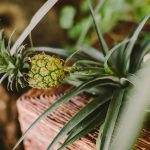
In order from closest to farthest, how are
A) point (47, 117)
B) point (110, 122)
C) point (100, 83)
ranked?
point (110, 122) → point (100, 83) → point (47, 117)

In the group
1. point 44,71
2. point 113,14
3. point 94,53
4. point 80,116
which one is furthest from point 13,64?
point 113,14

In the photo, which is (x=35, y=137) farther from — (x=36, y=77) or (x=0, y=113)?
(x=0, y=113)

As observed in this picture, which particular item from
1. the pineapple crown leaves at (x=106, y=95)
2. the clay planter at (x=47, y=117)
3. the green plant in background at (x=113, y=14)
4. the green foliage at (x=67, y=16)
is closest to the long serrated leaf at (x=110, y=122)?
the pineapple crown leaves at (x=106, y=95)

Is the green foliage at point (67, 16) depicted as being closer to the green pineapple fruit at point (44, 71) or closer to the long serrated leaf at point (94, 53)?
the long serrated leaf at point (94, 53)

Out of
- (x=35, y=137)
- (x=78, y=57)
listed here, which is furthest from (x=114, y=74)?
(x=35, y=137)

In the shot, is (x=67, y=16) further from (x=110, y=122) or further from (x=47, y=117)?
(x=110, y=122)

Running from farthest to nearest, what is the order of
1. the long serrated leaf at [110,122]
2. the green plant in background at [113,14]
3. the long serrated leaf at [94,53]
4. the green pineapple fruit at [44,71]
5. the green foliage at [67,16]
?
1. the green foliage at [67,16]
2. the green plant in background at [113,14]
3. the long serrated leaf at [94,53]
4. the green pineapple fruit at [44,71]
5. the long serrated leaf at [110,122]
